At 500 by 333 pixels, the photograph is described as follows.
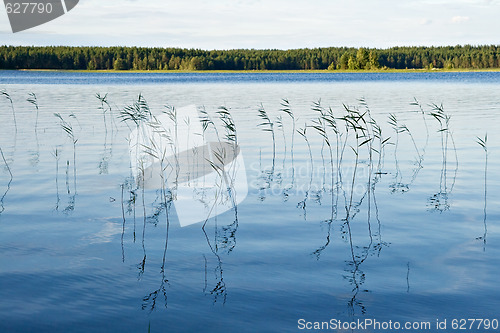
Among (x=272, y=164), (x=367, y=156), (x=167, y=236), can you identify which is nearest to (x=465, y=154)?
(x=367, y=156)

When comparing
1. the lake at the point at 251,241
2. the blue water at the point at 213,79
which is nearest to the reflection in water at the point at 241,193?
the lake at the point at 251,241

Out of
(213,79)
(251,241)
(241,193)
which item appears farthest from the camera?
(213,79)

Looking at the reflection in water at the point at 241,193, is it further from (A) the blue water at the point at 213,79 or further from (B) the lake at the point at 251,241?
(A) the blue water at the point at 213,79

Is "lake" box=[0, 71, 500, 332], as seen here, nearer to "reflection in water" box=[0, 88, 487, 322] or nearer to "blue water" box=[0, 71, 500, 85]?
"reflection in water" box=[0, 88, 487, 322]

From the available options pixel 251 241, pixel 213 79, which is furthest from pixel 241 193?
pixel 213 79

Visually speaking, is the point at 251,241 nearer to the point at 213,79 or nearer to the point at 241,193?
the point at 241,193

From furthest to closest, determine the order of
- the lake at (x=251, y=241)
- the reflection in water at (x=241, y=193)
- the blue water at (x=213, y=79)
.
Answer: the blue water at (x=213, y=79) → the reflection in water at (x=241, y=193) → the lake at (x=251, y=241)

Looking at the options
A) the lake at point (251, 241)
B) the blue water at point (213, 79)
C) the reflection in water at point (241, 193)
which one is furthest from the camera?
the blue water at point (213, 79)

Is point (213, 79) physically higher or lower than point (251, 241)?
higher

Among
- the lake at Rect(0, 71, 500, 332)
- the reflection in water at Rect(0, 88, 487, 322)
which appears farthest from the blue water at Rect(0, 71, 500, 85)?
the lake at Rect(0, 71, 500, 332)

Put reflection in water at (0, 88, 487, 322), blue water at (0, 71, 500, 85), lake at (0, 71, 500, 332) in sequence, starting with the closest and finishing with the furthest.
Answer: lake at (0, 71, 500, 332) → reflection in water at (0, 88, 487, 322) → blue water at (0, 71, 500, 85)

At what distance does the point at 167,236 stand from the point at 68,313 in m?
3.33

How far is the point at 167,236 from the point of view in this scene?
10070 millimetres

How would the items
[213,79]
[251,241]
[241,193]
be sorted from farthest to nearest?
[213,79]
[241,193]
[251,241]
